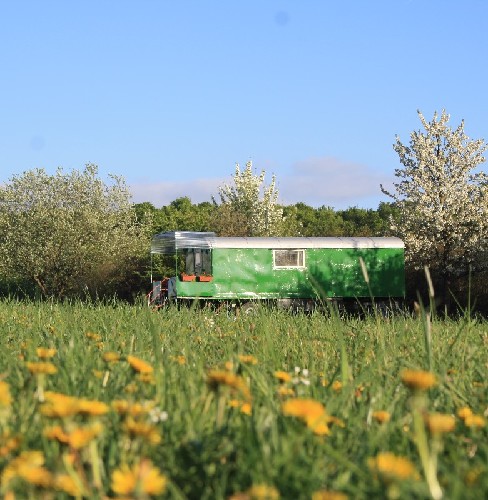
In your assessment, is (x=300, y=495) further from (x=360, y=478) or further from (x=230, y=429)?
(x=230, y=429)

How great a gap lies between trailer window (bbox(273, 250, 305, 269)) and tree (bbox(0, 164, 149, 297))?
1292 centimetres

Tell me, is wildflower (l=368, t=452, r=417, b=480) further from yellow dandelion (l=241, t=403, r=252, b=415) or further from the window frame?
the window frame

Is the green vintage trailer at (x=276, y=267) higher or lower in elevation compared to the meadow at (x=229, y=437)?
lower

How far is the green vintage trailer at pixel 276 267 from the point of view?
86.2ft

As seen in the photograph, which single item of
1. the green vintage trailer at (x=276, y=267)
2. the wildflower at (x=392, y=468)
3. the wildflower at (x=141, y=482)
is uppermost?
the wildflower at (x=392, y=468)

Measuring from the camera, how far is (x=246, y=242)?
2656 cm

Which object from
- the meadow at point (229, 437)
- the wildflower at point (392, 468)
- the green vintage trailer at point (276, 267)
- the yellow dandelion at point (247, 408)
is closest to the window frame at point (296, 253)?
the green vintage trailer at point (276, 267)

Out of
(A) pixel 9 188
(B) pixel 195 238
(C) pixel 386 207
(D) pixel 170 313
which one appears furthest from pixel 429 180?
(C) pixel 386 207

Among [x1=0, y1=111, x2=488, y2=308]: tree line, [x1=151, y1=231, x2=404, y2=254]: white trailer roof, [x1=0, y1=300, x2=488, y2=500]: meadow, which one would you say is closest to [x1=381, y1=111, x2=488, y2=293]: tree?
[x1=0, y1=111, x2=488, y2=308]: tree line

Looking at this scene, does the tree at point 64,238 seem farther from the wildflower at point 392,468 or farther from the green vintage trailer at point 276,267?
the wildflower at point 392,468

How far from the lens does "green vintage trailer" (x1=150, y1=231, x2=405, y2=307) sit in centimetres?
2627

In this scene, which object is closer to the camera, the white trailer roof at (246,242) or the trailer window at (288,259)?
the white trailer roof at (246,242)

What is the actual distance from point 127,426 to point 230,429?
0.71 metres

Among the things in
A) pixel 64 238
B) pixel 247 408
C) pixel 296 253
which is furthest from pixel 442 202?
pixel 247 408
